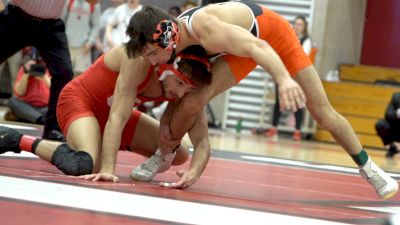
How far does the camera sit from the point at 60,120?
5211mm

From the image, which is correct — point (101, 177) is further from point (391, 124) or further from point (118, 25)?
point (118, 25)

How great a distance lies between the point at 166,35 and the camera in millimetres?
4215

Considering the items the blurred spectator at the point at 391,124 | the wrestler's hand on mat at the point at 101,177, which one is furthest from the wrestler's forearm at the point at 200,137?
the blurred spectator at the point at 391,124

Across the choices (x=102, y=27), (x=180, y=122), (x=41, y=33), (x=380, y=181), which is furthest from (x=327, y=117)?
(x=102, y=27)

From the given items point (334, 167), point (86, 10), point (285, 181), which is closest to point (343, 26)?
point (86, 10)

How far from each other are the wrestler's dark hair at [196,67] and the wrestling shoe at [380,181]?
1070mm

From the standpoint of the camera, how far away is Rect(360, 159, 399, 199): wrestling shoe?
4.89m

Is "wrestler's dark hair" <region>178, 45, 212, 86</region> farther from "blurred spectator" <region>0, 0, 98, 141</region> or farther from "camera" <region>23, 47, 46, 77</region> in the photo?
"camera" <region>23, 47, 46, 77</region>

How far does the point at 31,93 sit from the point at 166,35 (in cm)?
600

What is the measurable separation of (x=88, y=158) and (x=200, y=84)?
2.26 ft

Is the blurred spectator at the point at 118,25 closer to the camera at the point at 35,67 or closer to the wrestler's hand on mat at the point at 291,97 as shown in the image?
the camera at the point at 35,67

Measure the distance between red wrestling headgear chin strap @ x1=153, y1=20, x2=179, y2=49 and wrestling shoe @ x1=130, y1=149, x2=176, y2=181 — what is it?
0.85 m

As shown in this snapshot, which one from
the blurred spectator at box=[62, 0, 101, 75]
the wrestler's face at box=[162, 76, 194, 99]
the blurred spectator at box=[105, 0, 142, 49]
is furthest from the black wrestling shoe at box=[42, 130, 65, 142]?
the blurred spectator at box=[62, 0, 101, 75]

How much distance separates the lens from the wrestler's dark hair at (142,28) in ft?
13.8
